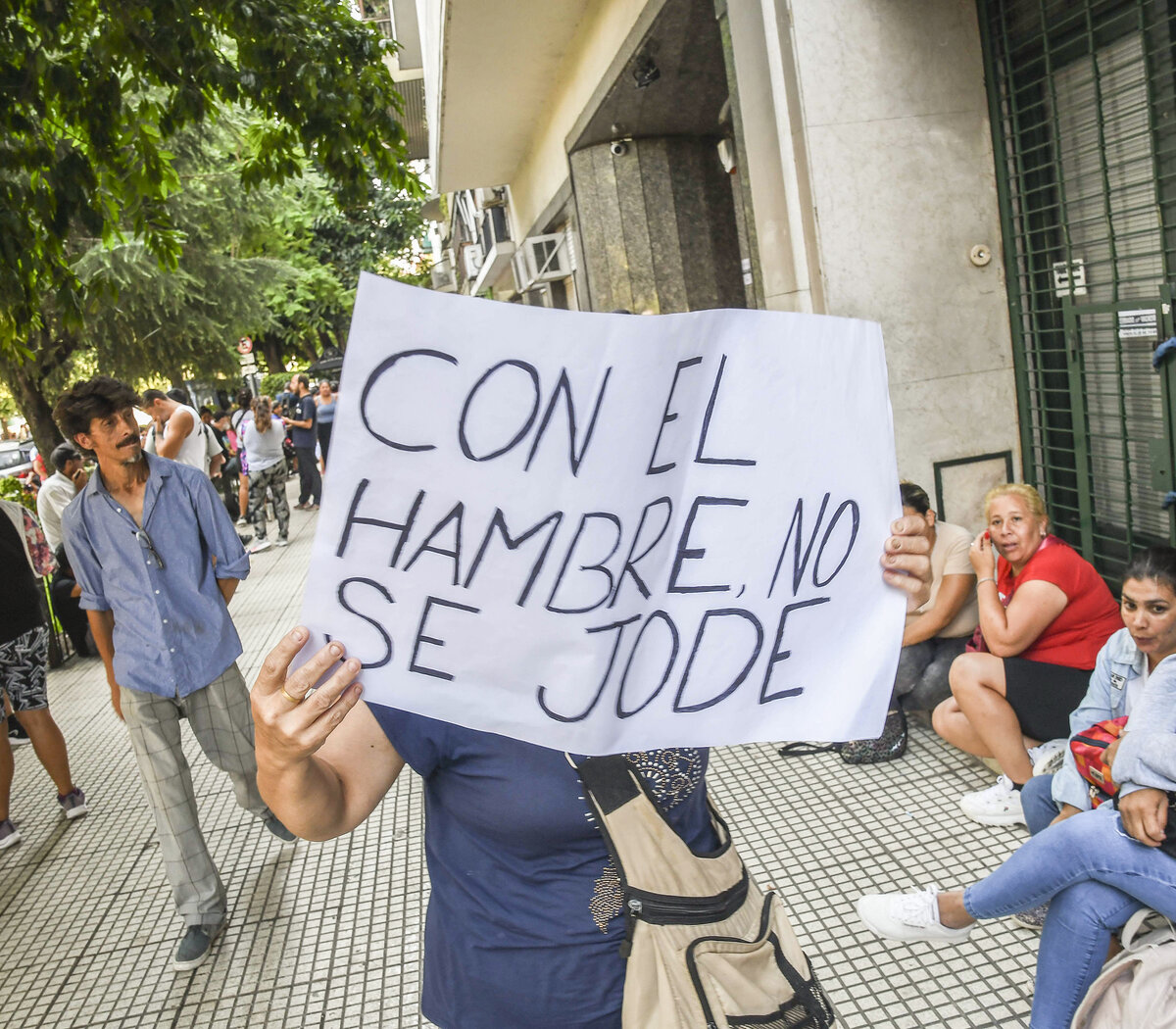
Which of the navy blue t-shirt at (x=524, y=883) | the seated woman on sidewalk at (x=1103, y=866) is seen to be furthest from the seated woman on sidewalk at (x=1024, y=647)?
the navy blue t-shirt at (x=524, y=883)

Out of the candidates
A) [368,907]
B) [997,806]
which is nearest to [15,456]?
[368,907]

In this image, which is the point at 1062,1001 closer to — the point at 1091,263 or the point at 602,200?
the point at 1091,263

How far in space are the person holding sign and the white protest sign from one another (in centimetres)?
16

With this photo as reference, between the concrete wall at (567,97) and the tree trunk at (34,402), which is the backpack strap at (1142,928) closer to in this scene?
the concrete wall at (567,97)

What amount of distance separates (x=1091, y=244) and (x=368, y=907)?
3.90 meters

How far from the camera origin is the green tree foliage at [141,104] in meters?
4.67

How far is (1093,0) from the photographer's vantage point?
398 centimetres

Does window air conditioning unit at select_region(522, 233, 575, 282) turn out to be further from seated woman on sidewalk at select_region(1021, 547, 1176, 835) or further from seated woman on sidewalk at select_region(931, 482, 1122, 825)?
seated woman on sidewalk at select_region(1021, 547, 1176, 835)

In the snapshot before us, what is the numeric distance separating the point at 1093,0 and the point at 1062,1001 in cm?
355

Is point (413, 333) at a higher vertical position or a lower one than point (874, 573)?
higher

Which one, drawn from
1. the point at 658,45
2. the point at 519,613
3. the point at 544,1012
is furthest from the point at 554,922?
the point at 658,45

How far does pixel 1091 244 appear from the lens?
438cm

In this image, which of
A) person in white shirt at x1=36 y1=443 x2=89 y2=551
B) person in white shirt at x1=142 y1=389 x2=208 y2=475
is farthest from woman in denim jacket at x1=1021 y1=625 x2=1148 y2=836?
person in white shirt at x1=36 y1=443 x2=89 y2=551

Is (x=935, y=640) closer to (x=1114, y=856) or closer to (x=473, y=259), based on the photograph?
(x=1114, y=856)
